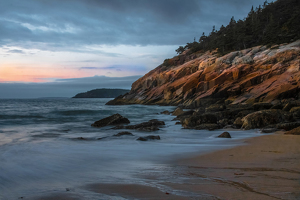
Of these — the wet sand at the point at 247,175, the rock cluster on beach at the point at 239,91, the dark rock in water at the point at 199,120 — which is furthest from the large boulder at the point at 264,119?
the wet sand at the point at 247,175

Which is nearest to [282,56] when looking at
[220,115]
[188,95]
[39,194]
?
[188,95]

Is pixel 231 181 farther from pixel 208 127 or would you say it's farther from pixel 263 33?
pixel 263 33

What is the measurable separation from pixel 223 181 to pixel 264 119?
8547mm

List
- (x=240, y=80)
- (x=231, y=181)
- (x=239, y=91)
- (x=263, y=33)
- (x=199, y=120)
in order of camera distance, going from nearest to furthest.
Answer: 1. (x=231, y=181)
2. (x=199, y=120)
3. (x=239, y=91)
4. (x=240, y=80)
5. (x=263, y=33)

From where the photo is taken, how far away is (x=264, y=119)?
10805mm

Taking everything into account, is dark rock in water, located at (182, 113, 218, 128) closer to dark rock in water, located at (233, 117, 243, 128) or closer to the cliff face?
dark rock in water, located at (233, 117, 243, 128)

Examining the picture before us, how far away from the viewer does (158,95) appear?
42.4 m

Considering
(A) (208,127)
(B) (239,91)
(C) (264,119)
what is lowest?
(A) (208,127)

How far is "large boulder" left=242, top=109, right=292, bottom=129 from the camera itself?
10.7 m

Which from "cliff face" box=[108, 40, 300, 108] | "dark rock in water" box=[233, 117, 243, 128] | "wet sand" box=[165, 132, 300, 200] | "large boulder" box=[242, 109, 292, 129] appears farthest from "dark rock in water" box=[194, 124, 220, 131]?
"cliff face" box=[108, 40, 300, 108]

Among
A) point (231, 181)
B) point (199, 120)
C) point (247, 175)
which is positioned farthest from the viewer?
point (199, 120)

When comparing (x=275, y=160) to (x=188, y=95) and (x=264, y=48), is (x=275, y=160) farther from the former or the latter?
(x=264, y=48)

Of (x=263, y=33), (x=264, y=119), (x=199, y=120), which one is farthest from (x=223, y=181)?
(x=263, y=33)

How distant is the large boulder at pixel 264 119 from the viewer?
10663 mm
